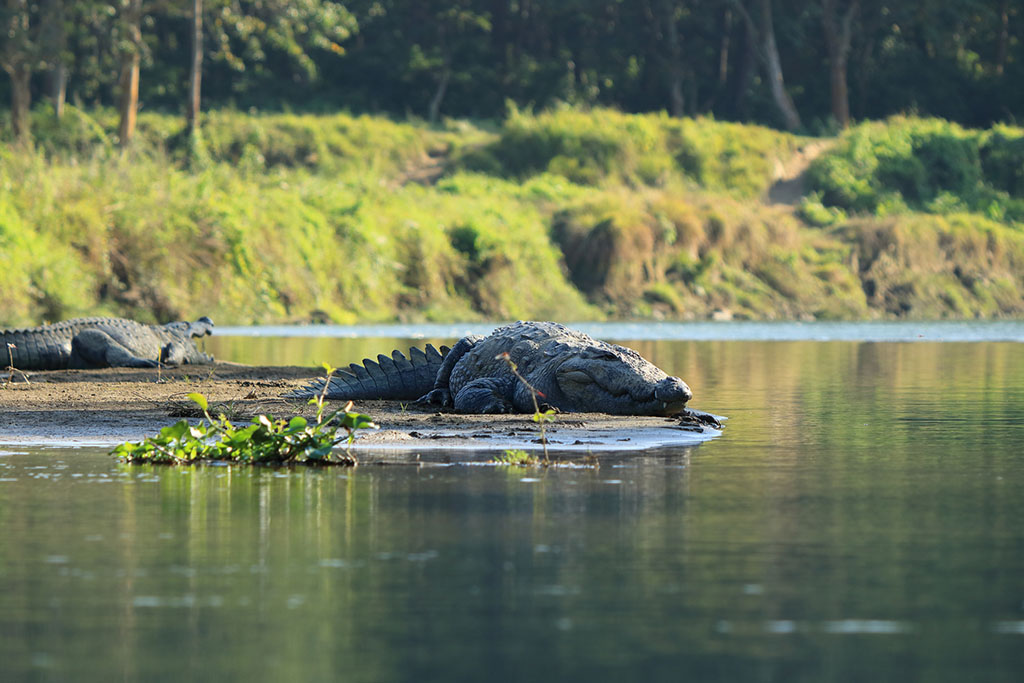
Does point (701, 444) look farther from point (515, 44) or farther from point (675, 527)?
point (515, 44)

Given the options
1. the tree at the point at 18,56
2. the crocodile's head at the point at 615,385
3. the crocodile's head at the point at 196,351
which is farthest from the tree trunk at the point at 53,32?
the crocodile's head at the point at 615,385

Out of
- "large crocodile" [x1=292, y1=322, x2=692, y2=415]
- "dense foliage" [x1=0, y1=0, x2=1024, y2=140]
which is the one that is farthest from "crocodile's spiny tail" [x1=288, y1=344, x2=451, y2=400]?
"dense foliage" [x1=0, y1=0, x2=1024, y2=140]

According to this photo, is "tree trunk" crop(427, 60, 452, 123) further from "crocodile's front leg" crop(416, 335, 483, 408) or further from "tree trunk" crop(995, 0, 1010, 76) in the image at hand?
"crocodile's front leg" crop(416, 335, 483, 408)

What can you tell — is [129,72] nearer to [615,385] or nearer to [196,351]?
[196,351]

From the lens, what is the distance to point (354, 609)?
4.84m

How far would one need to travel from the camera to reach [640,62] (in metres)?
63.2

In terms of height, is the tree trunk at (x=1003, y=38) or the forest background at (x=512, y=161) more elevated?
the tree trunk at (x=1003, y=38)

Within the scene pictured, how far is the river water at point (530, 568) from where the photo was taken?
4254 millimetres

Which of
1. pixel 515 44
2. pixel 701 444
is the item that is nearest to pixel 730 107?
pixel 515 44

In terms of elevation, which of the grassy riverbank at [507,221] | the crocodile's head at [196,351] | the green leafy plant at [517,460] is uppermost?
the grassy riverbank at [507,221]

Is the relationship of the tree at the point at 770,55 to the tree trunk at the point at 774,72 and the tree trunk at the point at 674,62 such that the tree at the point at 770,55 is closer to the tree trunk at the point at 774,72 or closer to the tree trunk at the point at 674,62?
the tree trunk at the point at 774,72

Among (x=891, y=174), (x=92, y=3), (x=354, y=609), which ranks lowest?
(x=354, y=609)

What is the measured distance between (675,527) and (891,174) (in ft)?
148

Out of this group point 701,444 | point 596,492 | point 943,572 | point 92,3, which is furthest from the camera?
point 92,3
